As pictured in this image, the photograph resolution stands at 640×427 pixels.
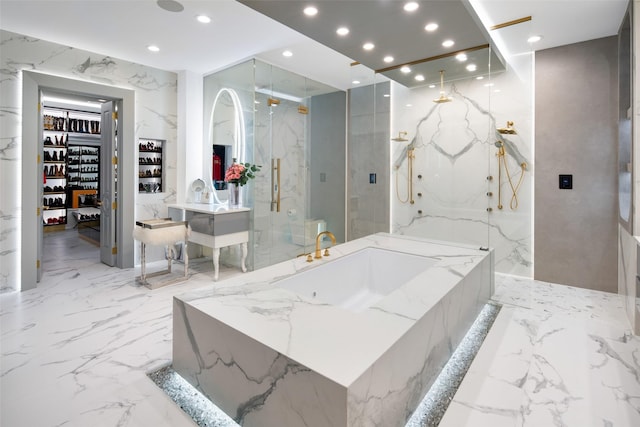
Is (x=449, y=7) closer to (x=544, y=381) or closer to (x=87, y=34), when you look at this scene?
(x=544, y=381)

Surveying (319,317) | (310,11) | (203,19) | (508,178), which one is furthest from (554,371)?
(203,19)

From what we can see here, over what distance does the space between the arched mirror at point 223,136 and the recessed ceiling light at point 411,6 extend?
2604 mm

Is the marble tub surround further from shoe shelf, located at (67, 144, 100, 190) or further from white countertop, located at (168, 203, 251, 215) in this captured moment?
shoe shelf, located at (67, 144, 100, 190)

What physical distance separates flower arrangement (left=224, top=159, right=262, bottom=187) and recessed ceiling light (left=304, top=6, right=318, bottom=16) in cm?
218

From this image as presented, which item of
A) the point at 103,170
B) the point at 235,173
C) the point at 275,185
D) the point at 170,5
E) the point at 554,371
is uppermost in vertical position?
the point at 170,5

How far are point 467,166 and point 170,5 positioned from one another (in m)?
3.29

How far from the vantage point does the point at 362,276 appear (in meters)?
3.23

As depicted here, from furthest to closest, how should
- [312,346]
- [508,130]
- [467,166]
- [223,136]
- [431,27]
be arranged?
[223,136]
[508,130]
[467,166]
[431,27]
[312,346]

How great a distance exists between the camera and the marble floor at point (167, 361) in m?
1.79

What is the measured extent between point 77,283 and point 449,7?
4690mm

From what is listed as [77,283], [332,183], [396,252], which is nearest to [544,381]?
[396,252]

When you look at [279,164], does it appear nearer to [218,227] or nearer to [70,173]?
[218,227]

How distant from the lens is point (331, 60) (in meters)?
4.30

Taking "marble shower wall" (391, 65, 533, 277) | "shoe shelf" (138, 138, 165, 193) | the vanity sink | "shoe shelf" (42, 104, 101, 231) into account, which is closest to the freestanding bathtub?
the vanity sink
